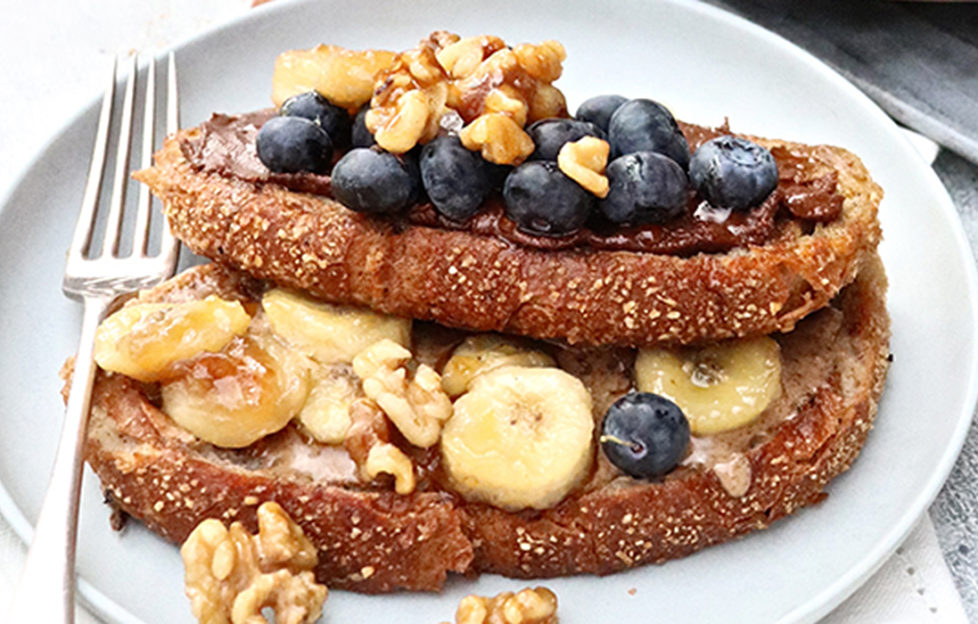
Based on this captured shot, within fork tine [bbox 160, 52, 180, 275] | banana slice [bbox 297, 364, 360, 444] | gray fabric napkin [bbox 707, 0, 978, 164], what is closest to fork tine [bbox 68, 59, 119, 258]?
fork tine [bbox 160, 52, 180, 275]

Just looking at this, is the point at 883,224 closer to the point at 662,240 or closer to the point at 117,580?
the point at 662,240

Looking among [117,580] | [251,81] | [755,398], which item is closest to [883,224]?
[755,398]

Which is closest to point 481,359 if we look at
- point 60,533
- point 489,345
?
point 489,345

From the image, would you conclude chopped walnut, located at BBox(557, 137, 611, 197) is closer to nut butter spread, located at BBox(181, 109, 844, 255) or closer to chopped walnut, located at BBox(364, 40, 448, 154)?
nut butter spread, located at BBox(181, 109, 844, 255)

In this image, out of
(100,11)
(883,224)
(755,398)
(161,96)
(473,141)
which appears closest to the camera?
(473,141)

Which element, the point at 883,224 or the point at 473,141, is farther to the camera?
the point at 883,224

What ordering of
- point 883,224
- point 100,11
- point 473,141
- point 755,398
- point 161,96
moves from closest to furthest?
point 473,141 < point 755,398 < point 883,224 < point 161,96 < point 100,11

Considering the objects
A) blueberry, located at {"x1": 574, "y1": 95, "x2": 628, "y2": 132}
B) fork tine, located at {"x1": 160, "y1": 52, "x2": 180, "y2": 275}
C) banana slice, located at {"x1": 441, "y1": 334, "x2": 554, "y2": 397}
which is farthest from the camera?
fork tine, located at {"x1": 160, "y1": 52, "x2": 180, "y2": 275}
